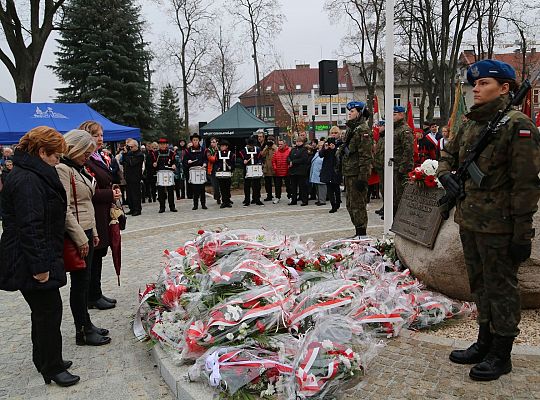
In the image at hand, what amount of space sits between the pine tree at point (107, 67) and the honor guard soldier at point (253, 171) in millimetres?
18695

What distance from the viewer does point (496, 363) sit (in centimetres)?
370

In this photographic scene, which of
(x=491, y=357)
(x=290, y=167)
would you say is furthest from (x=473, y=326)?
(x=290, y=167)

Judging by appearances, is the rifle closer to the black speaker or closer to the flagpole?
the flagpole

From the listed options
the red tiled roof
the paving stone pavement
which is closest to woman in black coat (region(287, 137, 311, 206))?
the paving stone pavement

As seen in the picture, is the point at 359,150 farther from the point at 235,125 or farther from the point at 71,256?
the point at 235,125

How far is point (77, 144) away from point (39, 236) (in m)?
1.21

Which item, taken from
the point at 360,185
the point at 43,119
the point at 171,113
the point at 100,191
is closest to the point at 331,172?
the point at 360,185

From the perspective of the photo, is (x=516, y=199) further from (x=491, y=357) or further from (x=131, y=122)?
(x=131, y=122)

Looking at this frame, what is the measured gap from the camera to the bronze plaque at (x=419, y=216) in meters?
5.34

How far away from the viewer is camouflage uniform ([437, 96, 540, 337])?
3.40 meters

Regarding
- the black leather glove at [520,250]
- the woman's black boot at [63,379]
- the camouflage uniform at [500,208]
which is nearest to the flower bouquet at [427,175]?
the camouflage uniform at [500,208]

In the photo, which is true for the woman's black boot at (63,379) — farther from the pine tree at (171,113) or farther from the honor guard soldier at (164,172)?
the pine tree at (171,113)

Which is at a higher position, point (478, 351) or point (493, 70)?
point (493, 70)

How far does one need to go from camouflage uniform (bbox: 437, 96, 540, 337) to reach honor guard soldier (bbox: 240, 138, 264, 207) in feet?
37.1
